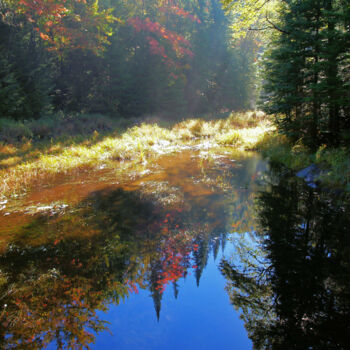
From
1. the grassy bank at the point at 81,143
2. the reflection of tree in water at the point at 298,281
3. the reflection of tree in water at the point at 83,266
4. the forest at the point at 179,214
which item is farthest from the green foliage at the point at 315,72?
the reflection of tree in water at the point at 83,266

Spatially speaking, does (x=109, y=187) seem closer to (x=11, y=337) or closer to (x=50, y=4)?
(x=11, y=337)

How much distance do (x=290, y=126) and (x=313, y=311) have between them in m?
9.34

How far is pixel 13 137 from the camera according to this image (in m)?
12.9

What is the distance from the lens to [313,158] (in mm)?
9016

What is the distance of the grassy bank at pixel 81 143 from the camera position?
906 cm

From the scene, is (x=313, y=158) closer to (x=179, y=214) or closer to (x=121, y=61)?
(x=179, y=214)

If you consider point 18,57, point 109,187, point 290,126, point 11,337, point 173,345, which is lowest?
point 173,345

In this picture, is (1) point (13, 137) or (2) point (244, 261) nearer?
(2) point (244, 261)

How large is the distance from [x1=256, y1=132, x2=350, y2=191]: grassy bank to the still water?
0.74 meters

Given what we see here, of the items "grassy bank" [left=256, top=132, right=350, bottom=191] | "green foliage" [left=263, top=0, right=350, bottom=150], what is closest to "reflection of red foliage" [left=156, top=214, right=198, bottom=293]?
"grassy bank" [left=256, top=132, right=350, bottom=191]

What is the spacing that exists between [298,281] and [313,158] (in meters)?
6.59

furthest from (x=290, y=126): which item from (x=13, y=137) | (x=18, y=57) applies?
(x=18, y=57)

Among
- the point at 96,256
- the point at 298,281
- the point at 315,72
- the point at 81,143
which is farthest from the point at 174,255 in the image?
the point at 81,143

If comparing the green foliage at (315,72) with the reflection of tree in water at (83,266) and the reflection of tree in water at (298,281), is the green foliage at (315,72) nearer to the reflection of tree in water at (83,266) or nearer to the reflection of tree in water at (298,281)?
the reflection of tree in water at (298,281)
